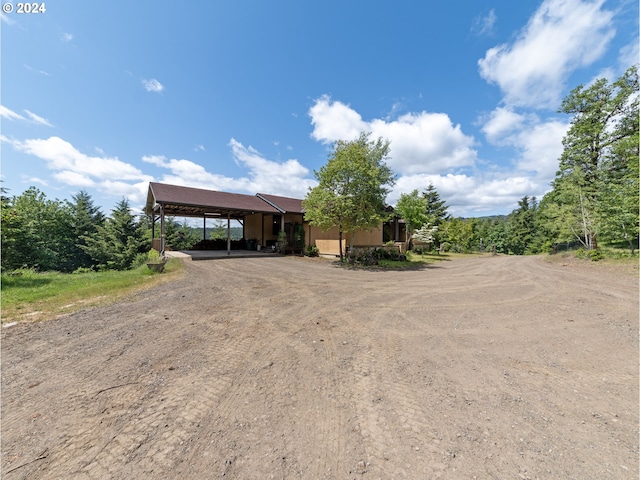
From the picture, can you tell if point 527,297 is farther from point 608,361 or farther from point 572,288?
point 608,361

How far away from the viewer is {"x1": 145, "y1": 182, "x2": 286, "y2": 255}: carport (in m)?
13.8

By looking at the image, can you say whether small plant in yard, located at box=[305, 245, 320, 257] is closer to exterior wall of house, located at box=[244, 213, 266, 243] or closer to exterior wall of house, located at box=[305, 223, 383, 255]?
exterior wall of house, located at box=[305, 223, 383, 255]

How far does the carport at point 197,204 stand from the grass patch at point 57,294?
5.88 metres

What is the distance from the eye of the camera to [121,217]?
2072 cm

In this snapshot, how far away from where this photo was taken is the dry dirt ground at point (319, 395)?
1794mm


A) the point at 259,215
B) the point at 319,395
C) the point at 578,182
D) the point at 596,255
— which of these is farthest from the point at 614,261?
the point at 259,215

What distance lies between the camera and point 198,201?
15047mm

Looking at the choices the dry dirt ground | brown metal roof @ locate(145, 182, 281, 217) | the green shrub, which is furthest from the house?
the green shrub

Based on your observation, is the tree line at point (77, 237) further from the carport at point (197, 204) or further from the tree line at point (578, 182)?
the tree line at point (578, 182)

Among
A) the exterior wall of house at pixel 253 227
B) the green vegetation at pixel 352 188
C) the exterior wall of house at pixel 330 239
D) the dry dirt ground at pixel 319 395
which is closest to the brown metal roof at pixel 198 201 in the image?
the exterior wall of house at pixel 253 227

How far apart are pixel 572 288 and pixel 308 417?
1008 centimetres

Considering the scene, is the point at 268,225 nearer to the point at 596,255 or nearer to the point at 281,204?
the point at 281,204

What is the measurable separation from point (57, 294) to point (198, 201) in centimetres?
946

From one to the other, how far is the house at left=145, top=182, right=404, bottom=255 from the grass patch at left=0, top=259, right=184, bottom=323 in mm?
6762
